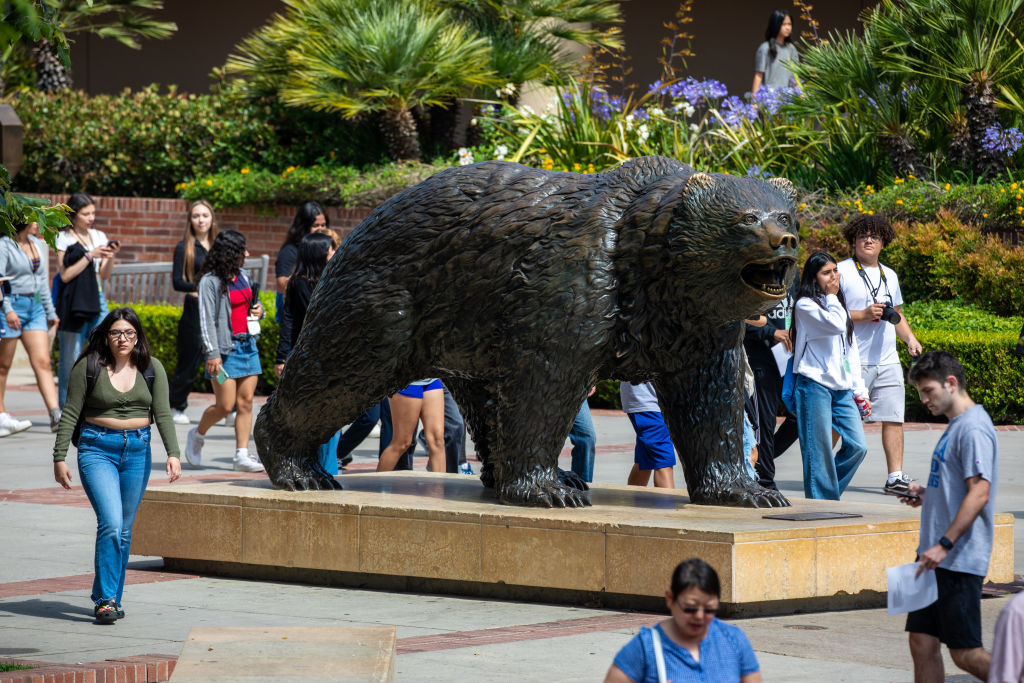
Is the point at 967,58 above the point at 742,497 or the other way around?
above

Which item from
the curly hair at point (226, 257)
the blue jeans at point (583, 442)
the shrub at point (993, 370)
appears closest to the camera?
the blue jeans at point (583, 442)

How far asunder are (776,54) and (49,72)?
38.5 ft

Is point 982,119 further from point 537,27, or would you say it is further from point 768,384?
point 768,384

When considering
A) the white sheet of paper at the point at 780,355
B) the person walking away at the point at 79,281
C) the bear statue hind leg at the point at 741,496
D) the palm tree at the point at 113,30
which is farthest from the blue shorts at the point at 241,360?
the palm tree at the point at 113,30

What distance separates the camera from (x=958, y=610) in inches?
198

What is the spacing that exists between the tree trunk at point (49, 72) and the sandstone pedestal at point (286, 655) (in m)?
20.0

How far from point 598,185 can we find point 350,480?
7.72ft

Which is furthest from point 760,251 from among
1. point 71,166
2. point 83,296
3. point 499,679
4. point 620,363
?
point 71,166

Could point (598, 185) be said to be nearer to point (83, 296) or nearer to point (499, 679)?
point (499, 679)

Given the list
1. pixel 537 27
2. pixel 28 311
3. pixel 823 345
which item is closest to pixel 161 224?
pixel 537 27

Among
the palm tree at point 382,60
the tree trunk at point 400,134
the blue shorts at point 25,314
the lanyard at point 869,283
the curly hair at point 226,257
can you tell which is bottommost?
the blue shorts at point 25,314

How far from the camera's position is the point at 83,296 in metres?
13.2

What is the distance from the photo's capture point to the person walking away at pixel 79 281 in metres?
13.0

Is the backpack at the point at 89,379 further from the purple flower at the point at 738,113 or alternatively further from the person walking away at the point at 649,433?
the purple flower at the point at 738,113
